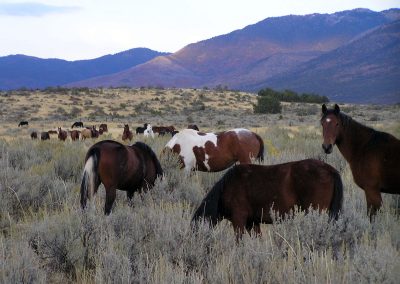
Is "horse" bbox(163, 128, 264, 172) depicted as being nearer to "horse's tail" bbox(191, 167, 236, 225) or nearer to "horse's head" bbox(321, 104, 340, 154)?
"horse's head" bbox(321, 104, 340, 154)

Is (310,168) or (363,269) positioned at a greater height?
(310,168)

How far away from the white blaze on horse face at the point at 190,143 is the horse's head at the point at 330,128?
3898mm

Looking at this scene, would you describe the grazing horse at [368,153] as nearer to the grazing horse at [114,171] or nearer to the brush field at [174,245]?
the brush field at [174,245]

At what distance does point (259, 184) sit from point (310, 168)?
1.95 ft

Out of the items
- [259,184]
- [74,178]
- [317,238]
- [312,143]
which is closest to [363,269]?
[317,238]

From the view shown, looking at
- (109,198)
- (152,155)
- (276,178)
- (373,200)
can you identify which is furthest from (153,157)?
(373,200)

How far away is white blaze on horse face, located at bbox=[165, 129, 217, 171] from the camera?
10602mm

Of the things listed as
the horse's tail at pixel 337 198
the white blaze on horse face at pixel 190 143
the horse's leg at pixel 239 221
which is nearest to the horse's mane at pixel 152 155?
the white blaze on horse face at pixel 190 143

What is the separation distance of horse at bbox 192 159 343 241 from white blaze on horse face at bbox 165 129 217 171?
474 cm

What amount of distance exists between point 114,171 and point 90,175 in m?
0.37

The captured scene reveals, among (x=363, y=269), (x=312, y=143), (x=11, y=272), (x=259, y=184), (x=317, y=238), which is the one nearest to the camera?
(x=363, y=269)

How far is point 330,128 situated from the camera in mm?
7125

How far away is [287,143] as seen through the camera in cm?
1648

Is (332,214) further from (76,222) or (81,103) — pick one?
(81,103)
